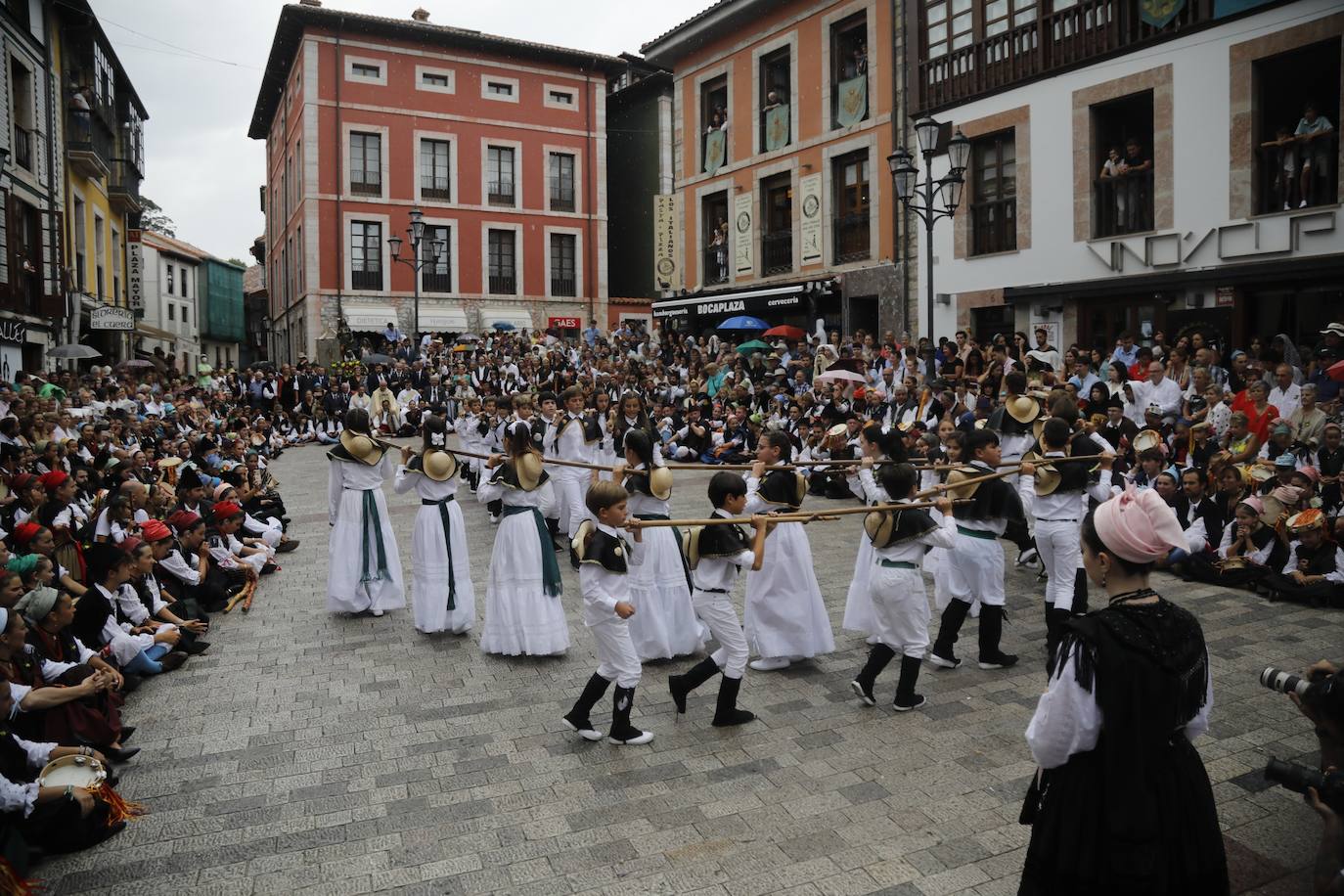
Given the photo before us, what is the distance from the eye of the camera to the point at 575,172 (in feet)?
125

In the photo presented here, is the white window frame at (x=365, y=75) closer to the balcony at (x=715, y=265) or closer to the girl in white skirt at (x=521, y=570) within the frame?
the balcony at (x=715, y=265)

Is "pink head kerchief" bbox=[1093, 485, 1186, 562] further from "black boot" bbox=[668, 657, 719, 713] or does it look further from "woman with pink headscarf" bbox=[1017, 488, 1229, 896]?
"black boot" bbox=[668, 657, 719, 713]

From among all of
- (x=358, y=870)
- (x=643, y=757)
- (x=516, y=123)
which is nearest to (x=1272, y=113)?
(x=643, y=757)

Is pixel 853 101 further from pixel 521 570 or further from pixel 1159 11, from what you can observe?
pixel 521 570

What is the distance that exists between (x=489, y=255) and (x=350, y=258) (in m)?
5.20

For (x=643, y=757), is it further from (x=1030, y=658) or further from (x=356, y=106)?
(x=356, y=106)

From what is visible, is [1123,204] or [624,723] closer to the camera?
[624,723]

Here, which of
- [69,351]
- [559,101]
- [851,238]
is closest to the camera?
[69,351]

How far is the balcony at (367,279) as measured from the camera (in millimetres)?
34844

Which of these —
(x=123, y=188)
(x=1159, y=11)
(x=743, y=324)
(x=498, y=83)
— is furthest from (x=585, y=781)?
(x=498, y=83)

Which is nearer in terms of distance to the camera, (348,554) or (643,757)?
(643,757)

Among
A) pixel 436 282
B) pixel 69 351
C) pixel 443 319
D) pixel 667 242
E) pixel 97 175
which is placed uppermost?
pixel 97 175

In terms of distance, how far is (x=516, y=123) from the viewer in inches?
1449

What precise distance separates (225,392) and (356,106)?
1361 centimetres
